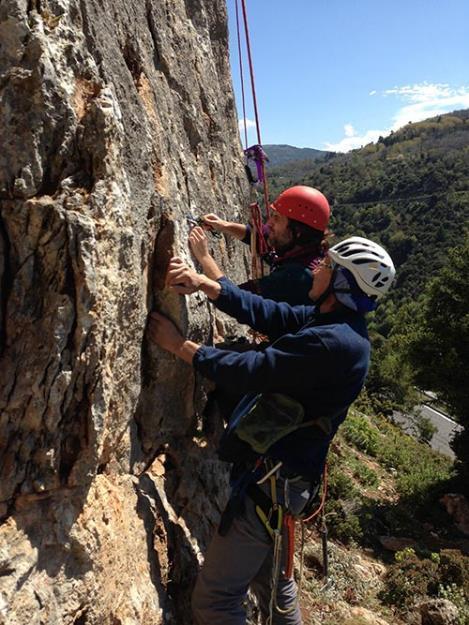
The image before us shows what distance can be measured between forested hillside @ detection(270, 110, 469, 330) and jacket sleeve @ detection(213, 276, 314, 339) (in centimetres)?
7949

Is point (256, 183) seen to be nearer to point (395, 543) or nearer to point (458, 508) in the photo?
point (395, 543)

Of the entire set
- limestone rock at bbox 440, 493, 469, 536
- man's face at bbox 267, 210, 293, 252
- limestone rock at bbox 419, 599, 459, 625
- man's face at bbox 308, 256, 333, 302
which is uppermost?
man's face at bbox 267, 210, 293, 252

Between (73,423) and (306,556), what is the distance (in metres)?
5.38

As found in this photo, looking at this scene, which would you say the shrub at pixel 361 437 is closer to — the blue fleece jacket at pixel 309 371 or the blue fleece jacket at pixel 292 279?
the blue fleece jacket at pixel 292 279

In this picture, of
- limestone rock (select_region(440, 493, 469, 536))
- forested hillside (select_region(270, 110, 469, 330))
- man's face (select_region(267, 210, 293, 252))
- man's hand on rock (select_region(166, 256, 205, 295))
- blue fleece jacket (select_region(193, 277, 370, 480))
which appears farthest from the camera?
forested hillside (select_region(270, 110, 469, 330))

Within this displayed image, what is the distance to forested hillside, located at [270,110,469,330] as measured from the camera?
3438 inches

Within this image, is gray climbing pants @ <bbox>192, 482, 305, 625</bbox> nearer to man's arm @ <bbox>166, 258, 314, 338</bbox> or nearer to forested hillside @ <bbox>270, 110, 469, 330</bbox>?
man's arm @ <bbox>166, 258, 314, 338</bbox>

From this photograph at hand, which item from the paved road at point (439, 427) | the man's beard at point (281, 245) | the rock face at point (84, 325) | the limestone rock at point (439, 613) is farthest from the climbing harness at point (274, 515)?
the paved road at point (439, 427)

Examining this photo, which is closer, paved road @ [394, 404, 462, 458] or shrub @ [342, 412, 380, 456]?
shrub @ [342, 412, 380, 456]

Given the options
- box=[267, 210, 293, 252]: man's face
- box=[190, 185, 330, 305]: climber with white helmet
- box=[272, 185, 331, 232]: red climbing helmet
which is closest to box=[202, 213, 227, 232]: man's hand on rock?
box=[190, 185, 330, 305]: climber with white helmet

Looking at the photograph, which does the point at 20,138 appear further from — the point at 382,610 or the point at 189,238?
the point at 382,610

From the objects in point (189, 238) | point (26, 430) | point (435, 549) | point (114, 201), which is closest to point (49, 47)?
point (114, 201)

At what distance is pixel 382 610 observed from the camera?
22.2 ft

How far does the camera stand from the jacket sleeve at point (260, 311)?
378 centimetres
